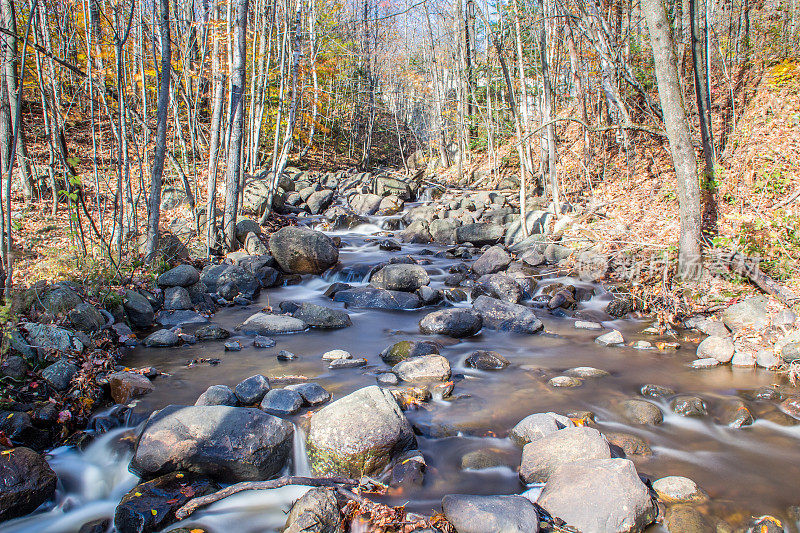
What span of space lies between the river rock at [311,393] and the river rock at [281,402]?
8cm

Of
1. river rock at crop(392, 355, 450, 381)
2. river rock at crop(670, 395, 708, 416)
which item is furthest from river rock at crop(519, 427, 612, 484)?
river rock at crop(392, 355, 450, 381)

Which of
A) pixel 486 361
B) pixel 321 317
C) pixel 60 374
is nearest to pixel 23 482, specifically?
pixel 60 374

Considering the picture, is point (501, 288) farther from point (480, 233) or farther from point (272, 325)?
point (480, 233)

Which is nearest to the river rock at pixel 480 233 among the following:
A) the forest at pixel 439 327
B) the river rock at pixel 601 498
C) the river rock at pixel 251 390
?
the forest at pixel 439 327

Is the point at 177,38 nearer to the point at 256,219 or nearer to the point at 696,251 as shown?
the point at 256,219

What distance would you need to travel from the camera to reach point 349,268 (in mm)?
10852

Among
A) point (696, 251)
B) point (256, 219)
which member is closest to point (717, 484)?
point (696, 251)

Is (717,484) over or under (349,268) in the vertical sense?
under

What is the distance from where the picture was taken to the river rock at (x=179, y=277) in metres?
8.47

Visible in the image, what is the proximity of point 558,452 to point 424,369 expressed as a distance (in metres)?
2.08

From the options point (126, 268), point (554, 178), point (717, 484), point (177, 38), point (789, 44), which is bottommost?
point (717, 484)

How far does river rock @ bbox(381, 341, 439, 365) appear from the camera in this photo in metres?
6.27

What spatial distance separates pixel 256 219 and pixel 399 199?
6.91 metres

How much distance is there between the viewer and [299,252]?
10742 mm
